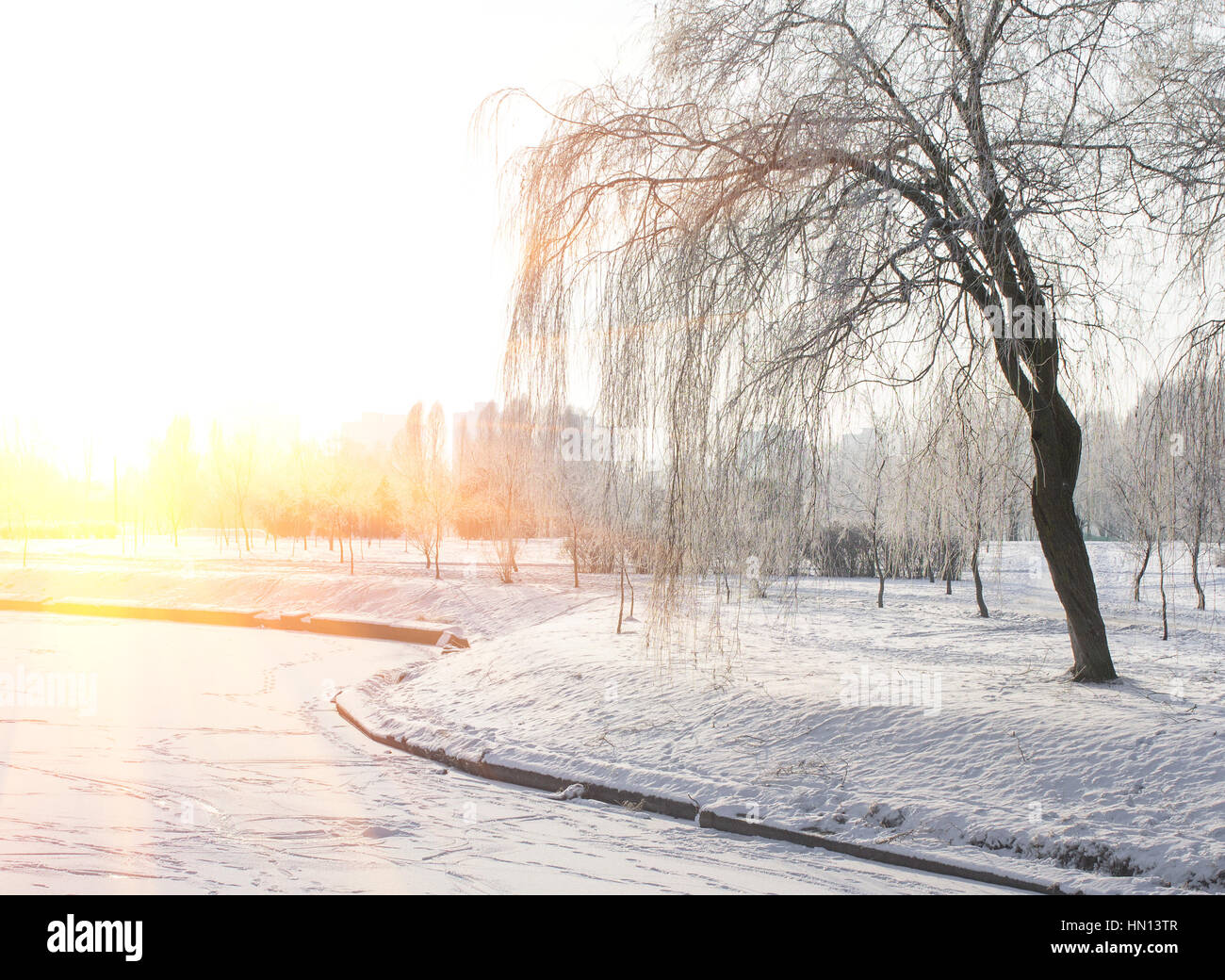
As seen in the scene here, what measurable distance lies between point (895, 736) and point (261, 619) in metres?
17.5

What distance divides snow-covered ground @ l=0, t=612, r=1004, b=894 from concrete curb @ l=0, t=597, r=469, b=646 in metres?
7.65

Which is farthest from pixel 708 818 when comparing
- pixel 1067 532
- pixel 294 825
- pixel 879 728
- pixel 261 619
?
A: pixel 261 619

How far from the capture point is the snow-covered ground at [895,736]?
5379 millimetres

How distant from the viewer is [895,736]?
22.5 ft

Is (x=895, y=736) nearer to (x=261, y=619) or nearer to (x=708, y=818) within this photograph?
(x=708, y=818)

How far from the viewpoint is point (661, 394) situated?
7.10m

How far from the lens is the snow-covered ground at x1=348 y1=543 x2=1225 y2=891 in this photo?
5.38m

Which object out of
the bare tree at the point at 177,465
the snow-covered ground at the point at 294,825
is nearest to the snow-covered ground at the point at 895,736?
the snow-covered ground at the point at 294,825

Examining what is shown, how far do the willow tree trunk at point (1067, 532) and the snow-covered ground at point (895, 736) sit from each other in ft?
1.27

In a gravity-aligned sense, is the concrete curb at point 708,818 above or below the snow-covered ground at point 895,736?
below

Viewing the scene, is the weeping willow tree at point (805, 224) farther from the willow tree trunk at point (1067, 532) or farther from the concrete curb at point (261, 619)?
the concrete curb at point (261, 619)

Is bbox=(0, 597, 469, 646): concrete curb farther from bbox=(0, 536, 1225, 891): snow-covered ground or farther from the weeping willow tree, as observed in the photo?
the weeping willow tree
